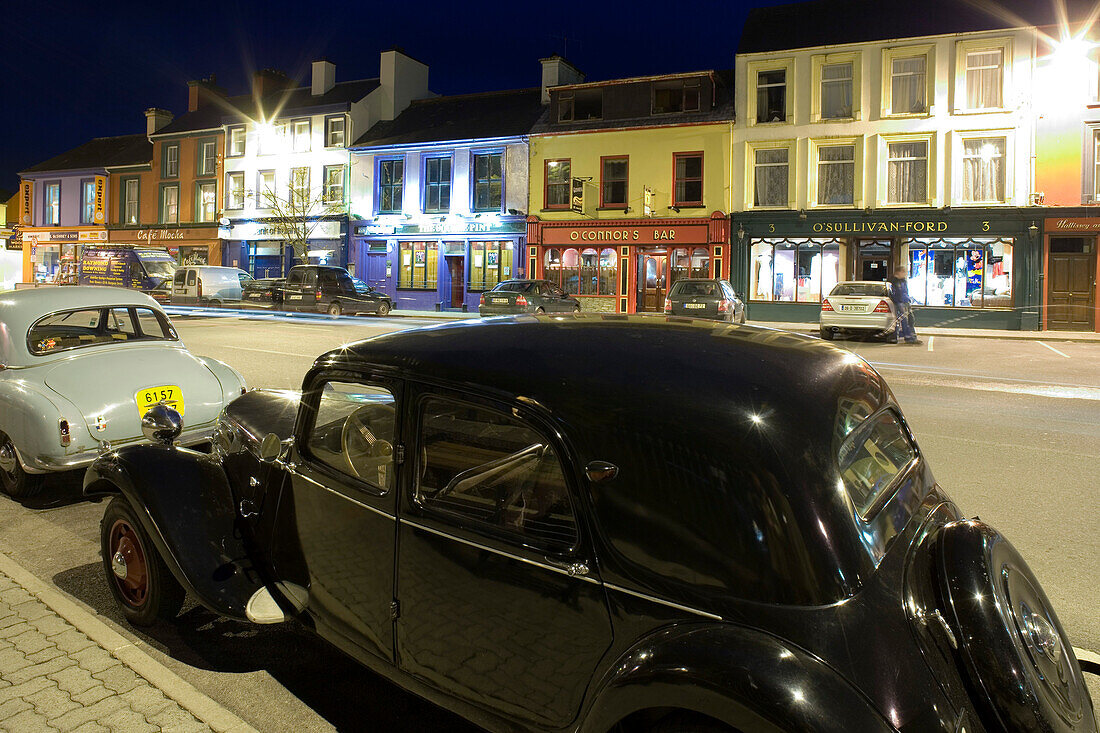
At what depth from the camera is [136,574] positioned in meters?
3.72

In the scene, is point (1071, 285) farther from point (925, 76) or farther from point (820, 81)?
point (820, 81)

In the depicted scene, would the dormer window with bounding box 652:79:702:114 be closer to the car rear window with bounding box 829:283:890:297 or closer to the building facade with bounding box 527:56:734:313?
the building facade with bounding box 527:56:734:313

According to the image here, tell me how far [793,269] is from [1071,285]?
342 inches

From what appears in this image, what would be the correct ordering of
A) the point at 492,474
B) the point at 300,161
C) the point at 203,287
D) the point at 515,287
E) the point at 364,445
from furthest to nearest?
the point at 300,161 < the point at 203,287 < the point at 515,287 < the point at 364,445 < the point at 492,474

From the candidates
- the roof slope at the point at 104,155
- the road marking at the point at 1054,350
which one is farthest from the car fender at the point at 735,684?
the roof slope at the point at 104,155

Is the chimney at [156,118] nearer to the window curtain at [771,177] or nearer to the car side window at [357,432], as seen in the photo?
the window curtain at [771,177]

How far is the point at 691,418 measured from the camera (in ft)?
6.69

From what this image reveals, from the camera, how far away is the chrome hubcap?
3760 mm

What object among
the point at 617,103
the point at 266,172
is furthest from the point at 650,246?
the point at 266,172

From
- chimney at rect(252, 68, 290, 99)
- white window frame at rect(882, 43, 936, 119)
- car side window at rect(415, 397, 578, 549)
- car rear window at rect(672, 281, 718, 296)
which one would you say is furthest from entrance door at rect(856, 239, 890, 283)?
chimney at rect(252, 68, 290, 99)

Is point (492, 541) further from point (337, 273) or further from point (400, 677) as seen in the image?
point (337, 273)

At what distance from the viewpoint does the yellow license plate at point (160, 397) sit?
19.3 feet

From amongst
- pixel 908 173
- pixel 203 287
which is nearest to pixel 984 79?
pixel 908 173

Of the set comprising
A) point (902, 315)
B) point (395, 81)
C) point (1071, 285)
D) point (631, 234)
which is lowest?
point (902, 315)
